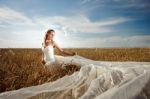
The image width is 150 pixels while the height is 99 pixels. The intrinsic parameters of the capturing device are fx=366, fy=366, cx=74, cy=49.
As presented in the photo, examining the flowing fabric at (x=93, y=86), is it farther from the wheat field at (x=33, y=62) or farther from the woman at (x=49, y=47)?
the woman at (x=49, y=47)

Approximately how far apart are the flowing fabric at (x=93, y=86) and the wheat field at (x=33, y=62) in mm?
263

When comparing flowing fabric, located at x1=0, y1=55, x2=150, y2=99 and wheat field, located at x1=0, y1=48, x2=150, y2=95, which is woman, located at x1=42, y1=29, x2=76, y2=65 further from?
flowing fabric, located at x1=0, y1=55, x2=150, y2=99

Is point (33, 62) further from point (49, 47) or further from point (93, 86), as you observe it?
point (93, 86)

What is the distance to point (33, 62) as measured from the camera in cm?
323

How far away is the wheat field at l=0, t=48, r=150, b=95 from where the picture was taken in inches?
113

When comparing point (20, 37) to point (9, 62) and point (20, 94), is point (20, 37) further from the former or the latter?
point (20, 94)

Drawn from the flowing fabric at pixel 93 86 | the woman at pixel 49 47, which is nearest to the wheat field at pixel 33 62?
the woman at pixel 49 47

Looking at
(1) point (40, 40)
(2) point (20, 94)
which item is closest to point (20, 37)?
(1) point (40, 40)

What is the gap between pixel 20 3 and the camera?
3248 mm

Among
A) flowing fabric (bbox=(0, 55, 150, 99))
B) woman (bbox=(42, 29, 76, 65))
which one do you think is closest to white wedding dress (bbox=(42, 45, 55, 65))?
woman (bbox=(42, 29, 76, 65))

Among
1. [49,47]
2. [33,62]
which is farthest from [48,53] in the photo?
[33,62]

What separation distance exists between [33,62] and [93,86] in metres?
1.04

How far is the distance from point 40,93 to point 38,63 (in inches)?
32.9

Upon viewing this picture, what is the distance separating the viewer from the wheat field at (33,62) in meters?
2.87
